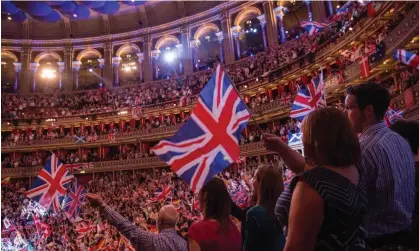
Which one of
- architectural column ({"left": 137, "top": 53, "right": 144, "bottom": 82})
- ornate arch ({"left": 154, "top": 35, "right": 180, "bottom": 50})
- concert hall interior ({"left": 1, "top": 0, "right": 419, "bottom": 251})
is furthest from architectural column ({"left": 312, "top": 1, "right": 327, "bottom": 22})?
architectural column ({"left": 137, "top": 53, "right": 144, "bottom": 82})

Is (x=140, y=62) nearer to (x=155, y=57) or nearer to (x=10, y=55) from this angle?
(x=155, y=57)

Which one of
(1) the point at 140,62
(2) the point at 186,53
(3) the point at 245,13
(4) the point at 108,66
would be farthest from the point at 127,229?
(4) the point at 108,66

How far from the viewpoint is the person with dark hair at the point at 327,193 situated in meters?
1.89

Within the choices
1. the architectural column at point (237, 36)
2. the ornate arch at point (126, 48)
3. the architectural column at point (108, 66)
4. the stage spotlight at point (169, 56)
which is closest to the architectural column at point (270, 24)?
the architectural column at point (237, 36)

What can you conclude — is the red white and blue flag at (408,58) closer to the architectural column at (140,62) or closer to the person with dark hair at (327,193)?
the person with dark hair at (327,193)

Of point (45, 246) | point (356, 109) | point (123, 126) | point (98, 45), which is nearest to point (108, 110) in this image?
point (123, 126)

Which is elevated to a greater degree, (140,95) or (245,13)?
(245,13)

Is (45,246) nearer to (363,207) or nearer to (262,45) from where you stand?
(363,207)

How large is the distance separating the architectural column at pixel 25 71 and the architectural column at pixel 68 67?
12.9 feet

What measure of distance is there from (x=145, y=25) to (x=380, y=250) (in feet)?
139

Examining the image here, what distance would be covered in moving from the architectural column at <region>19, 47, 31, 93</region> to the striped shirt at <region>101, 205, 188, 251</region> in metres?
42.8

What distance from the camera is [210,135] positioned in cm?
518

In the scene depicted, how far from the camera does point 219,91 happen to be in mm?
5152

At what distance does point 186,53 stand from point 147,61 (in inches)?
194
